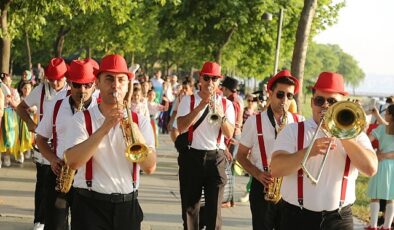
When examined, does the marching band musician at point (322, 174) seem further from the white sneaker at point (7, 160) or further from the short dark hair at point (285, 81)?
the white sneaker at point (7, 160)

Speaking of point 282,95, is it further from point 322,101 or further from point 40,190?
point 40,190

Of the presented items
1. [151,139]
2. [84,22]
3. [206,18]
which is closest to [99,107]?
[151,139]

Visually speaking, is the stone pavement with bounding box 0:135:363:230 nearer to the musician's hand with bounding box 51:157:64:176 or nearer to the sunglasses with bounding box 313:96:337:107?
the musician's hand with bounding box 51:157:64:176

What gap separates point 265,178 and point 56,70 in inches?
113

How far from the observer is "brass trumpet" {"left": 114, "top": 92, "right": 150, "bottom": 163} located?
4.09 metres

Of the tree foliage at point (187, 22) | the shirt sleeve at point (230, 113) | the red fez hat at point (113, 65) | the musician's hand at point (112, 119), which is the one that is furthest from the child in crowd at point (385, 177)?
the tree foliage at point (187, 22)

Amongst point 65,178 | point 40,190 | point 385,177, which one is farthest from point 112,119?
point 385,177

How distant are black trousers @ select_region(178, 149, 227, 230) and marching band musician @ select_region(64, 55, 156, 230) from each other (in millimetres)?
2494

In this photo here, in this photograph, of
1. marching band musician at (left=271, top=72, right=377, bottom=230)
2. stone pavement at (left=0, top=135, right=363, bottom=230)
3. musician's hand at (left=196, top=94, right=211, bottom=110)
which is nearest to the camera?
marching band musician at (left=271, top=72, right=377, bottom=230)

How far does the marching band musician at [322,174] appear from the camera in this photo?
4.37m

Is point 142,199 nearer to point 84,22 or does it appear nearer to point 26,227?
point 26,227

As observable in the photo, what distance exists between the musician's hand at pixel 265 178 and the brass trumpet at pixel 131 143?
1.92 meters

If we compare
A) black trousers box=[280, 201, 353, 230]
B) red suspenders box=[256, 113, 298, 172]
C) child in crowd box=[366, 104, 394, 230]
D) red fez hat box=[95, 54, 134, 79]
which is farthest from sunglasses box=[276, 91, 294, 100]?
child in crowd box=[366, 104, 394, 230]

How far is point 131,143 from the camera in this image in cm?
409
